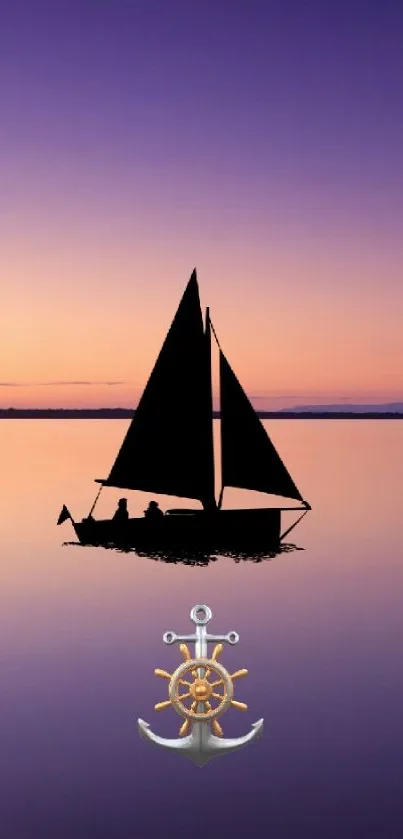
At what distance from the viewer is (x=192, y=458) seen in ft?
138

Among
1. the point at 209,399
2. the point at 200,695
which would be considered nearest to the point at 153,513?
the point at 209,399

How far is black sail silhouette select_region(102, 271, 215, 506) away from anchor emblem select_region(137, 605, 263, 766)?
28.2 m

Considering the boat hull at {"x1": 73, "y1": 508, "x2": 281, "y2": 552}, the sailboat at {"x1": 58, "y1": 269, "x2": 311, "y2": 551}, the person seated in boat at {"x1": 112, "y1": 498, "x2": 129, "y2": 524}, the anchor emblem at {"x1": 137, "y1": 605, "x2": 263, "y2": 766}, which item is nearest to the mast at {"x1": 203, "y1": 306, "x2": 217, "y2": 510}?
the sailboat at {"x1": 58, "y1": 269, "x2": 311, "y2": 551}

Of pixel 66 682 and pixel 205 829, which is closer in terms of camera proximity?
pixel 205 829

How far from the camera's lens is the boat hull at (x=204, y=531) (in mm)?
41719

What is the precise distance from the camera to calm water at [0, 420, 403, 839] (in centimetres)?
1545

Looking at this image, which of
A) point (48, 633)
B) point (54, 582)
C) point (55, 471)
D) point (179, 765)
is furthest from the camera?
→ point (55, 471)

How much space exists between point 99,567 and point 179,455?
18.3ft

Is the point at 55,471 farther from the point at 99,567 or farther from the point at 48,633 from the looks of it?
the point at 48,633

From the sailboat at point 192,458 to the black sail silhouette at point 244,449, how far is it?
0.13 feet

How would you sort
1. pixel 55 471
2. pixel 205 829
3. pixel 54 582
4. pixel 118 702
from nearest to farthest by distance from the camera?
pixel 205 829, pixel 118 702, pixel 54 582, pixel 55 471

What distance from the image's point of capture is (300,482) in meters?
90.0

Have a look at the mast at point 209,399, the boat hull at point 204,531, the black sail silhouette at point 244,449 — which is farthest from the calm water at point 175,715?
the black sail silhouette at point 244,449

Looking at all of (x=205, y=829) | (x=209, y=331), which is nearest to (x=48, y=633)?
(x=205, y=829)
